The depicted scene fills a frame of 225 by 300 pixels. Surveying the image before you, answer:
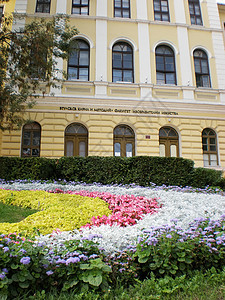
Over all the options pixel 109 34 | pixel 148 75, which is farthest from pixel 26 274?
pixel 109 34

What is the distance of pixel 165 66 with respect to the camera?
53.2 ft

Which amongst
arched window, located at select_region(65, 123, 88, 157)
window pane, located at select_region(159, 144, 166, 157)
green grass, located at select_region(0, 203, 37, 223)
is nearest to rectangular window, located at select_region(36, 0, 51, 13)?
arched window, located at select_region(65, 123, 88, 157)

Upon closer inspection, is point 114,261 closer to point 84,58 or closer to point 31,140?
point 31,140

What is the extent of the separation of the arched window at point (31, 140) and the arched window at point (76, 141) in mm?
1701

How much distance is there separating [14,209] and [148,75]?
12.7 metres

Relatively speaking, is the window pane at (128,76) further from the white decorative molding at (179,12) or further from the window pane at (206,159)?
the window pane at (206,159)

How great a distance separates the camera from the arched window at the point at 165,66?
52.6 feet

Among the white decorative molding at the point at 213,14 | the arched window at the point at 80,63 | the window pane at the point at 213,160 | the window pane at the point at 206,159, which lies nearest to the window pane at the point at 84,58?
the arched window at the point at 80,63

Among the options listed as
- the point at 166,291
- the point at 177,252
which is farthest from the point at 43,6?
the point at 166,291

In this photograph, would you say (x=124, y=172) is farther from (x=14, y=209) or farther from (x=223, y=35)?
(x=223, y=35)

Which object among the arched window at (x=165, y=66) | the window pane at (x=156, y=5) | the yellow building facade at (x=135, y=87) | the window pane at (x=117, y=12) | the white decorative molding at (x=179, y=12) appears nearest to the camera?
the yellow building facade at (x=135, y=87)

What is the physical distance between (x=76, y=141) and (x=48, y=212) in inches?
398

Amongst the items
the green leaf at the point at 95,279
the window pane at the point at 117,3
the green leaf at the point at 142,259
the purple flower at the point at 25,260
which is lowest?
the green leaf at the point at 95,279

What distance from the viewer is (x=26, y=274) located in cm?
232
